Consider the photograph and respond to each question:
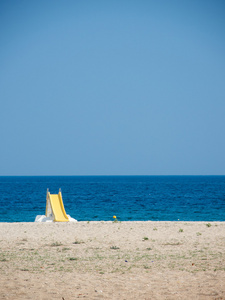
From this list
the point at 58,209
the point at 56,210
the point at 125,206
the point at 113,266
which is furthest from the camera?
the point at 125,206

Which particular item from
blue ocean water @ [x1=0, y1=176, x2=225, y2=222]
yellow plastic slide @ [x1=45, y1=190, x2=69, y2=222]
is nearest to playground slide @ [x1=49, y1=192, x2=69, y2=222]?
yellow plastic slide @ [x1=45, y1=190, x2=69, y2=222]

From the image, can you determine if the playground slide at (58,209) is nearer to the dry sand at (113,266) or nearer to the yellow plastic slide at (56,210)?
the yellow plastic slide at (56,210)

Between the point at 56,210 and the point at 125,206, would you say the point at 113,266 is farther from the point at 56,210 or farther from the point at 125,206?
the point at 125,206

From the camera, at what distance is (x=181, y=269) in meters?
8.91

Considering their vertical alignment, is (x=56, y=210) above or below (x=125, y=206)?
above

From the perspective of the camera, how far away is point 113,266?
9297 millimetres

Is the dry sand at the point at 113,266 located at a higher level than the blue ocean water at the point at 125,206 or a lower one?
higher

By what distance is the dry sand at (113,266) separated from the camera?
23.4 feet

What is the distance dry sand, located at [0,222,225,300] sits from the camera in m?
7.12

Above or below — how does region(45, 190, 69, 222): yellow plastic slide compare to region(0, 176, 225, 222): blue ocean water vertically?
above

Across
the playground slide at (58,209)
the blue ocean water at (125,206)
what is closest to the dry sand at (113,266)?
the playground slide at (58,209)

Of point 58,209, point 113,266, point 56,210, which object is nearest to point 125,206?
point 58,209

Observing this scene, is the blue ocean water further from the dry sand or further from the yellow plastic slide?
the dry sand

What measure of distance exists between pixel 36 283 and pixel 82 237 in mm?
6639
